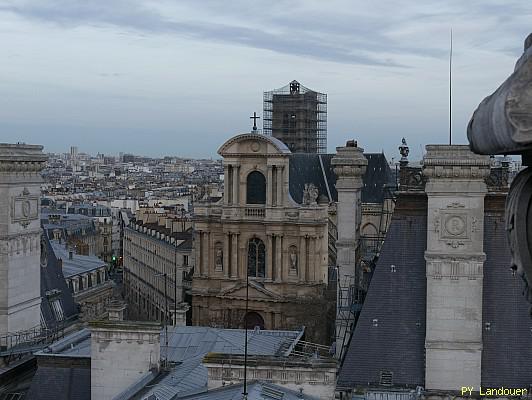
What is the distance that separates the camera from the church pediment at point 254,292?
51.6 meters

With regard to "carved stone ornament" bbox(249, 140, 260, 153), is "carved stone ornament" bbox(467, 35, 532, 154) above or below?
below

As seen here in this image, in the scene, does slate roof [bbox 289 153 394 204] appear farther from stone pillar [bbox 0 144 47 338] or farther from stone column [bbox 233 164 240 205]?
stone pillar [bbox 0 144 47 338]

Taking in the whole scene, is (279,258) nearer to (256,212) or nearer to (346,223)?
(256,212)

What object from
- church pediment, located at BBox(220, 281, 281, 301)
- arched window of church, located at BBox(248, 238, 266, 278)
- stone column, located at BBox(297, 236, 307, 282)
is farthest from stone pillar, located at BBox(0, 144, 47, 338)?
arched window of church, located at BBox(248, 238, 266, 278)

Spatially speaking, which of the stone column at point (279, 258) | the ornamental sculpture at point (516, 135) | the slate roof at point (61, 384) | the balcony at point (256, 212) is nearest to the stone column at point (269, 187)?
the balcony at point (256, 212)

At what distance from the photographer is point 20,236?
2077cm

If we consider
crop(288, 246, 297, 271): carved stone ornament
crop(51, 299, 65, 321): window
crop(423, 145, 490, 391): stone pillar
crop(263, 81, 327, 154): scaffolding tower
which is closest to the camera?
crop(423, 145, 490, 391): stone pillar

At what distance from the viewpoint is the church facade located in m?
51.8

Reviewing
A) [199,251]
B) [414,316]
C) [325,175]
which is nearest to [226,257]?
[199,251]

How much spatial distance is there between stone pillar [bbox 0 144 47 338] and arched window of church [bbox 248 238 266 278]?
3208cm

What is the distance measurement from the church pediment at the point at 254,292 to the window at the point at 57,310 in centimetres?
2626

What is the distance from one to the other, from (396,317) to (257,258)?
1452 inches

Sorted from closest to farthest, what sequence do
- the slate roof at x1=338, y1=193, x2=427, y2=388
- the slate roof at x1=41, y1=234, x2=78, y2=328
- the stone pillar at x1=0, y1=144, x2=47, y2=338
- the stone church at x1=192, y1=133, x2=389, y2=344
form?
1. the slate roof at x1=338, y1=193, x2=427, y2=388
2. the stone pillar at x1=0, y1=144, x2=47, y2=338
3. the slate roof at x1=41, y1=234, x2=78, y2=328
4. the stone church at x1=192, y1=133, x2=389, y2=344

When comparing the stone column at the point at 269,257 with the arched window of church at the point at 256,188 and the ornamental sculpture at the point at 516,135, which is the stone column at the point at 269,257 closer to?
the arched window of church at the point at 256,188
